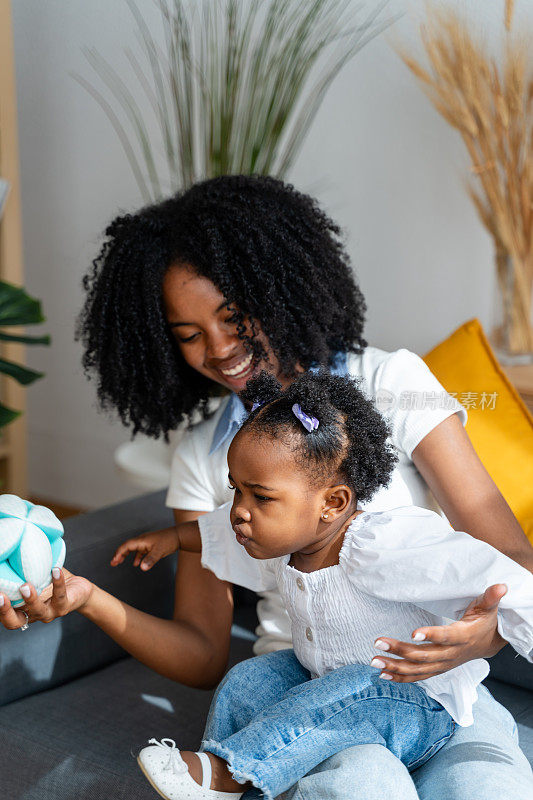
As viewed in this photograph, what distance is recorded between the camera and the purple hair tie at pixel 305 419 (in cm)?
107

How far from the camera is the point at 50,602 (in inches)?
43.2

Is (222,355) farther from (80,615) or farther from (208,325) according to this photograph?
(80,615)

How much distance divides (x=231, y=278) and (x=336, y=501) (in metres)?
0.41

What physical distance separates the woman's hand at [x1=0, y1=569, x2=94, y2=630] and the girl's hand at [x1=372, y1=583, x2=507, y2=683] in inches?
15.7

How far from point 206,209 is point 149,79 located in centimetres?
139

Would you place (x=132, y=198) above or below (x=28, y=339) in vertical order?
above

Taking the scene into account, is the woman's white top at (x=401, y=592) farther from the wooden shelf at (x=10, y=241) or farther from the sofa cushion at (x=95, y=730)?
the wooden shelf at (x=10, y=241)

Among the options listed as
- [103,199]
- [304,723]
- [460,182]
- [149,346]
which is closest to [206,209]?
[149,346]

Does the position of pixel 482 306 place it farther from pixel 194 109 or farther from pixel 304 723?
pixel 304 723

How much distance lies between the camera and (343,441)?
1117 mm

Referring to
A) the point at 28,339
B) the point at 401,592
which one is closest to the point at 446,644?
the point at 401,592

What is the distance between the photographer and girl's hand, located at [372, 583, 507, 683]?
0.90 meters

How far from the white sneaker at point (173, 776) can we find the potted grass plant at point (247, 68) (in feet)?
4.73

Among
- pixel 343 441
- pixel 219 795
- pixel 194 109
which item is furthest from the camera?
pixel 194 109
